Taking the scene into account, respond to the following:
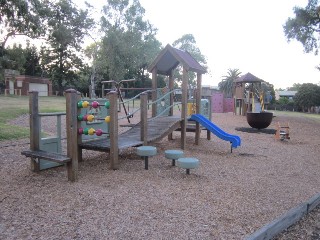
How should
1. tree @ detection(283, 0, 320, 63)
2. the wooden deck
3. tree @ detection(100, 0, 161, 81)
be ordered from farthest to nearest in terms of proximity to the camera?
tree @ detection(100, 0, 161, 81)
tree @ detection(283, 0, 320, 63)
the wooden deck

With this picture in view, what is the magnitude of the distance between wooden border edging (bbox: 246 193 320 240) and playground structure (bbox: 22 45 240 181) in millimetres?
3094

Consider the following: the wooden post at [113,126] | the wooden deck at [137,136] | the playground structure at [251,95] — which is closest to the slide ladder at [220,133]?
the wooden deck at [137,136]

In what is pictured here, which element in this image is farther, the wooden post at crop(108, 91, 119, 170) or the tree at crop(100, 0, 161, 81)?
the tree at crop(100, 0, 161, 81)

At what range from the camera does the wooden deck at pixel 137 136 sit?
6.16 m

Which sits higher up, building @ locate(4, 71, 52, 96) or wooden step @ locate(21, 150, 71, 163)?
building @ locate(4, 71, 52, 96)

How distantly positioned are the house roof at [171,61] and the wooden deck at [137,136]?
1678 millimetres

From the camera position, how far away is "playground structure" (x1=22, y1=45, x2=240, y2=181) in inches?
196

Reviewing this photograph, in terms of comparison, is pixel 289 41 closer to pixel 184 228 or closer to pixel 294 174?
pixel 294 174

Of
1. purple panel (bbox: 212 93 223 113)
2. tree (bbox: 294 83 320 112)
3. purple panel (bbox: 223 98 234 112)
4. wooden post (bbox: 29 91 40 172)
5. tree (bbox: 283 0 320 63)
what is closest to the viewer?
wooden post (bbox: 29 91 40 172)

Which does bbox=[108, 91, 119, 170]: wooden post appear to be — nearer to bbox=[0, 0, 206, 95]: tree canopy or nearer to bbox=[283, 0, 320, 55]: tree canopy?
bbox=[0, 0, 206, 95]: tree canopy

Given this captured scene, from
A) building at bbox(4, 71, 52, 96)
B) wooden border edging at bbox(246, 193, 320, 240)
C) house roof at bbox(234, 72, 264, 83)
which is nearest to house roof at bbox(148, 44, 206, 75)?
wooden border edging at bbox(246, 193, 320, 240)

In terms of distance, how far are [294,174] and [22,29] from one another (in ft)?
29.0

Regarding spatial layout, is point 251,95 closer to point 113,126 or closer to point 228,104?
point 228,104

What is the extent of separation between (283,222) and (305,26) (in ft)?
72.4
